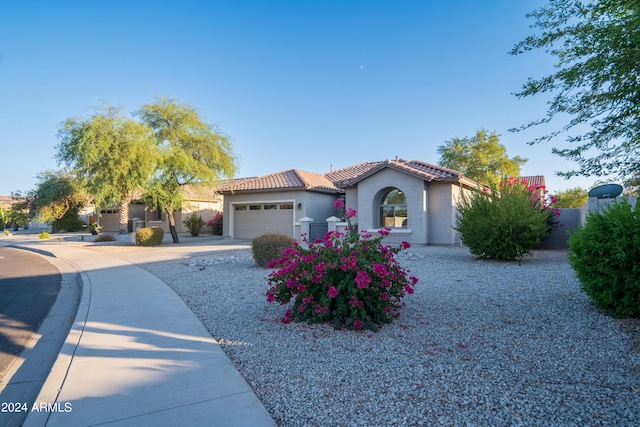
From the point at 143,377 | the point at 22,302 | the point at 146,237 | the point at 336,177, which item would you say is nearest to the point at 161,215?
the point at 146,237

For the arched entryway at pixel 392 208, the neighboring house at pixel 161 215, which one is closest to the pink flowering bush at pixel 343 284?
the arched entryway at pixel 392 208

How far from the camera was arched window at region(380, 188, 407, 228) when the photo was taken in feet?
64.3

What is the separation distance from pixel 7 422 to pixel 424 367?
3964 mm

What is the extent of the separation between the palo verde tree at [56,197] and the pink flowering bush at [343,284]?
3786cm

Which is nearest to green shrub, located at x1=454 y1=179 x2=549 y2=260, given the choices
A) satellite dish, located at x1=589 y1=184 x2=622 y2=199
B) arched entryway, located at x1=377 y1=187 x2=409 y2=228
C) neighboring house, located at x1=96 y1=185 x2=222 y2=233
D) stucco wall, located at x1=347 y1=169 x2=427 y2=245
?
satellite dish, located at x1=589 y1=184 x2=622 y2=199

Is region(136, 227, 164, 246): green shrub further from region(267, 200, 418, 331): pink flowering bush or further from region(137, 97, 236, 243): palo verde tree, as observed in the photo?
region(267, 200, 418, 331): pink flowering bush

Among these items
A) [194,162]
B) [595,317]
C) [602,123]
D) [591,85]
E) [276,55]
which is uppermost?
[276,55]

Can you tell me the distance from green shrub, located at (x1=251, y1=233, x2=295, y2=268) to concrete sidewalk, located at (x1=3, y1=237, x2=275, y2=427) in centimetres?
499

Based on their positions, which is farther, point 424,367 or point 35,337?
point 35,337

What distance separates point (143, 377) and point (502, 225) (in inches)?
428

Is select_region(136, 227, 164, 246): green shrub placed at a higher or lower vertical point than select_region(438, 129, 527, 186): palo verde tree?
lower

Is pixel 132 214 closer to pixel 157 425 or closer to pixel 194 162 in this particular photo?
pixel 194 162

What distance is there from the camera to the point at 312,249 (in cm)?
631

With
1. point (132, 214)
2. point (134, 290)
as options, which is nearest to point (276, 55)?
point (134, 290)
